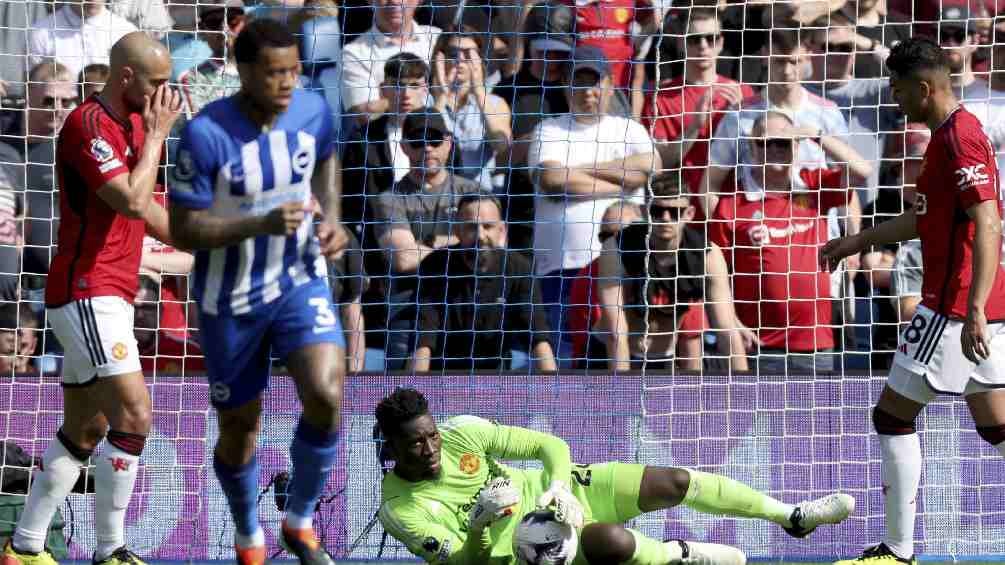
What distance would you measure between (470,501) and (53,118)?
3.68 metres

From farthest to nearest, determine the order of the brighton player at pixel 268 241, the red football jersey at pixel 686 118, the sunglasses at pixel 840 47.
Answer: the sunglasses at pixel 840 47 < the red football jersey at pixel 686 118 < the brighton player at pixel 268 241

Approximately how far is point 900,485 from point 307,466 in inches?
103

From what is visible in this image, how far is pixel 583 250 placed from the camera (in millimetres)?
9383

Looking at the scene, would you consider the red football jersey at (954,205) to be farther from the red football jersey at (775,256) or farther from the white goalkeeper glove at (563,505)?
the red football jersey at (775,256)

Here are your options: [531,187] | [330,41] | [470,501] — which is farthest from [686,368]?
[330,41]

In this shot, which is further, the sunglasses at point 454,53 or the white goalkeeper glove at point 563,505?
the sunglasses at point 454,53

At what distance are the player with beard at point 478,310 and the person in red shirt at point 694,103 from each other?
3.71ft

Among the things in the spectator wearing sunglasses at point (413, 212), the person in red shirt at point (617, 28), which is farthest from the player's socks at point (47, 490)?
the person in red shirt at point (617, 28)

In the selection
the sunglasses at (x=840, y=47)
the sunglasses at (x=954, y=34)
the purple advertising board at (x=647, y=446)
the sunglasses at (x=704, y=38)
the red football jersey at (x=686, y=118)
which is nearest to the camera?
the purple advertising board at (x=647, y=446)

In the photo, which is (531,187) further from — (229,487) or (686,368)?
(229,487)

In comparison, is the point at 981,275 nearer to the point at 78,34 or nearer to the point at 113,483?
the point at 113,483

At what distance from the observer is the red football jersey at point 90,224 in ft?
21.8

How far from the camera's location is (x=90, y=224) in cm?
675

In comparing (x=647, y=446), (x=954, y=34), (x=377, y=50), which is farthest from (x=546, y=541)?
(x=954, y=34)
